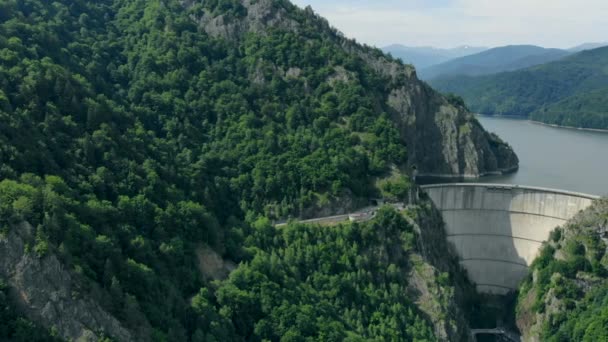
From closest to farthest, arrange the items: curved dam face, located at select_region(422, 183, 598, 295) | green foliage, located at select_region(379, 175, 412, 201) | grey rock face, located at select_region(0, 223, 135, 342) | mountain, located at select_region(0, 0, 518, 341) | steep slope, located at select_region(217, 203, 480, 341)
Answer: grey rock face, located at select_region(0, 223, 135, 342), mountain, located at select_region(0, 0, 518, 341), steep slope, located at select_region(217, 203, 480, 341), green foliage, located at select_region(379, 175, 412, 201), curved dam face, located at select_region(422, 183, 598, 295)

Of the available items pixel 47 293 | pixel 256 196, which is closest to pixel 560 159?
pixel 256 196

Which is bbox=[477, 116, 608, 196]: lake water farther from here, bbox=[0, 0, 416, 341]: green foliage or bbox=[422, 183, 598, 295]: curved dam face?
bbox=[0, 0, 416, 341]: green foliage

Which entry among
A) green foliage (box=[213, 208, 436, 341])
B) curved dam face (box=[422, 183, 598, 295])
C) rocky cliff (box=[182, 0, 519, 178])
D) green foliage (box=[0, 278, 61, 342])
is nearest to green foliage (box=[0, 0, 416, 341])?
green foliage (box=[213, 208, 436, 341])

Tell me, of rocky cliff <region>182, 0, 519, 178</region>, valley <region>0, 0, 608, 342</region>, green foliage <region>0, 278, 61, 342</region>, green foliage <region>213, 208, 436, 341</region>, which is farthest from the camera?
rocky cliff <region>182, 0, 519, 178</region>

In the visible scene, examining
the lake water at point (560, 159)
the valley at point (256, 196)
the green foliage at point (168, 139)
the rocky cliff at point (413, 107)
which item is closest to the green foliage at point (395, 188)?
the valley at point (256, 196)

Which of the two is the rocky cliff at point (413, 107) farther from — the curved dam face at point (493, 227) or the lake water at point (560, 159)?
the curved dam face at point (493, 227)

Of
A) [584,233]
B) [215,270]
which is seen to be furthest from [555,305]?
[215,270]
